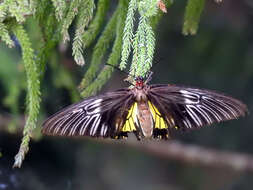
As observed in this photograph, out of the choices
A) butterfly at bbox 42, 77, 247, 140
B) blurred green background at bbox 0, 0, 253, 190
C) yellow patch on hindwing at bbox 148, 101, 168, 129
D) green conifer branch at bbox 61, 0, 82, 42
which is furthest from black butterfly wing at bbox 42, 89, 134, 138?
blurred green background at bbox 0, 0, 253, 190

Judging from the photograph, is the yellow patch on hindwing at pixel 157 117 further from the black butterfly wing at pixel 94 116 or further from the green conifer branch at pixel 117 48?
the green conifer branch at pixel 117 48

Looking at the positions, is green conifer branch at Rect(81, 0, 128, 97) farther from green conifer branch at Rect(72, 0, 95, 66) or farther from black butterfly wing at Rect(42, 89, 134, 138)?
green conifer branch at Rect(72, 0, 95, 66)

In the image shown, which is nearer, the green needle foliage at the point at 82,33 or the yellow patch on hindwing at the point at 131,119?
the green needle foliage at the point at 82,33

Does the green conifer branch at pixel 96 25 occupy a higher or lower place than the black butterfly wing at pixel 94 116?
higher

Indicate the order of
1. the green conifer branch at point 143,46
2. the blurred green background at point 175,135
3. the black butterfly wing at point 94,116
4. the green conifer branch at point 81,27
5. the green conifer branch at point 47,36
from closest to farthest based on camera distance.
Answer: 1. the green conifer branch at point 143,46
2. the green conifer branch at point 81,27
3. the black butterfly wing at point 94,116
4. the green conifer branch at point 47,36
5. the blurred green background at point 175,135

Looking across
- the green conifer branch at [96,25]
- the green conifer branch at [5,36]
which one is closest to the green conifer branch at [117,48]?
the green conifer branch at [96,25]

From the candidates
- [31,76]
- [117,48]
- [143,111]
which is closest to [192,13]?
[117,48]

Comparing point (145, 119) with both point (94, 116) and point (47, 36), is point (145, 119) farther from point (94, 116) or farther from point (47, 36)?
point (47, 36)
